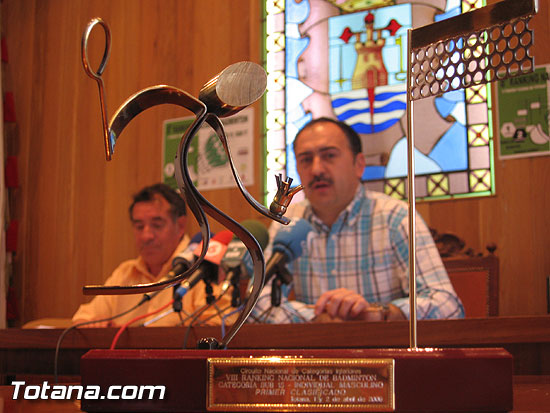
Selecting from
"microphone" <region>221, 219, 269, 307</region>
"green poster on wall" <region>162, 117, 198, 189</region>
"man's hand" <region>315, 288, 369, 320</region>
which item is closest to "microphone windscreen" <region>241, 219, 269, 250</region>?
"microphone" <region>221, 219, 269, 307</region>

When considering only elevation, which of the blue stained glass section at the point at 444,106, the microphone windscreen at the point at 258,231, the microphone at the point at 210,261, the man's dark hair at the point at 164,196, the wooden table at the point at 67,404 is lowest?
the wooden table at the point at 67,404

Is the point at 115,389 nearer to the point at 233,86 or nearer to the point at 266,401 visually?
the point at 266,401

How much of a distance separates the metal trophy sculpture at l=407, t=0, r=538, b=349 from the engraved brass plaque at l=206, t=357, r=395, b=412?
6.4 inches

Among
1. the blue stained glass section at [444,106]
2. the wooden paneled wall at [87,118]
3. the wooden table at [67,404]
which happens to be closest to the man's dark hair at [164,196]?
the wooden paneled wall at [87,118]

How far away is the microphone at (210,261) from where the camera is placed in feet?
5.17

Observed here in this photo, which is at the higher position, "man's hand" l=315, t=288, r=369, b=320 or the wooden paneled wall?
the wooden paneled wall

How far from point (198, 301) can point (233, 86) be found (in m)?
2.02

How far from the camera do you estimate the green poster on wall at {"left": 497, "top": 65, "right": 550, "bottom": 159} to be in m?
2.75

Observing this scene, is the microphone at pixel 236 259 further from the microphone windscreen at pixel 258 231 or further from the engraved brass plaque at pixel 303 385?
the engraved brass plaque at pixel 303 385

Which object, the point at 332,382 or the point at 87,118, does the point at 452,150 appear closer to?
the point at 87,118

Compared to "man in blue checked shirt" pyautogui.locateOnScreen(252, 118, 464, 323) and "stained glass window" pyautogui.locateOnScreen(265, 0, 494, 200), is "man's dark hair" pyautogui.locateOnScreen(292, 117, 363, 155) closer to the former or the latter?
"man in blue checked shirt" pyautogui.locateOnScreen(252, 118, 464, 323)

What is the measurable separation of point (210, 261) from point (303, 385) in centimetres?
101

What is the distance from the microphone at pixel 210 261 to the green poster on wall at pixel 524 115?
5.09 ft

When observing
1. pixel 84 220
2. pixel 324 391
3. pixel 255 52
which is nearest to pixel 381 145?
pixel 255 52
